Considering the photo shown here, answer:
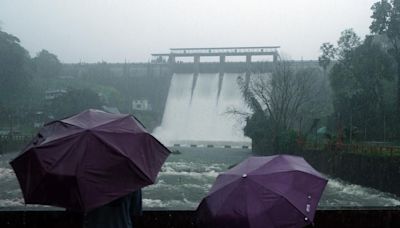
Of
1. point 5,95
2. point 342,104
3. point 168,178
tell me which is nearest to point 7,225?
point 168,178

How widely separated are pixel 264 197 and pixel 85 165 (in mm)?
1127

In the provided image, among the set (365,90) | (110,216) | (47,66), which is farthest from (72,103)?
(110,216)

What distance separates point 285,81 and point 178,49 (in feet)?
92.0

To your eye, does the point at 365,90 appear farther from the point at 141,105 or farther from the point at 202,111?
the point at 141,105

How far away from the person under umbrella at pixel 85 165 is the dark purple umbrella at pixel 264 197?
19.2 inches

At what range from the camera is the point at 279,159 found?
3400 millimetres

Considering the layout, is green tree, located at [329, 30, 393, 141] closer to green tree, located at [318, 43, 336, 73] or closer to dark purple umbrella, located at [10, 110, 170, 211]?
green tree, located at [318, 43, 336, 73]

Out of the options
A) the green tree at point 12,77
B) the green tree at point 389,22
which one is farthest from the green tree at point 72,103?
the green tree at point 389,22

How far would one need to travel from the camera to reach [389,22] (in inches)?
1137

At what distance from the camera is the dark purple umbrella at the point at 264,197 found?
2840 mm

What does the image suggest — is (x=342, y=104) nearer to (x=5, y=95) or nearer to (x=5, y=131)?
(x=5, y=131)

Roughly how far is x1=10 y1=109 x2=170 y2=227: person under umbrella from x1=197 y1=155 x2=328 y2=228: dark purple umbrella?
488 mm

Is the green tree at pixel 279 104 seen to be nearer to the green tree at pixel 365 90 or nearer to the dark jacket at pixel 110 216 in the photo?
the green tree at pixel 365 90

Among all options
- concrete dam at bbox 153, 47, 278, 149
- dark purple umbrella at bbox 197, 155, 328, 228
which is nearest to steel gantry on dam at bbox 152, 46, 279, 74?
concrete dam at bbox 153, 47, 278, 149
